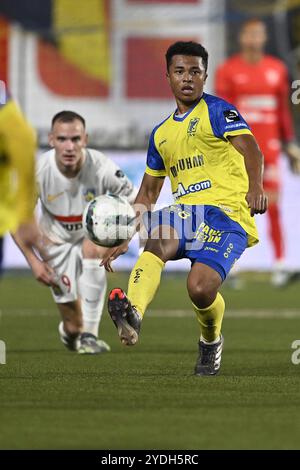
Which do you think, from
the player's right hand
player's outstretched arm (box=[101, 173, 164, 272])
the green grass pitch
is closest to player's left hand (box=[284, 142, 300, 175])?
the green grass pitch

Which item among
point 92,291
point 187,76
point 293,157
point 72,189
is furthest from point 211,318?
point 293,157

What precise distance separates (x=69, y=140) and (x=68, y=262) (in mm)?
1057

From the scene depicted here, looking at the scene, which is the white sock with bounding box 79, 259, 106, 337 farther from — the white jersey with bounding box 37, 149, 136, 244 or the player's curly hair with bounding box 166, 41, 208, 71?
the player's curly hair with bounding box 166, 41, 208, 71

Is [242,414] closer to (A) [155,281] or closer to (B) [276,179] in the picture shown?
(A) [155,281]

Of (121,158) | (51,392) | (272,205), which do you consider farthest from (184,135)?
(121,158)

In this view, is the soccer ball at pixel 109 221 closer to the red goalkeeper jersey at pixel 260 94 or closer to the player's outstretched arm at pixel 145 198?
the player's outstretched arm at pixel 145 198

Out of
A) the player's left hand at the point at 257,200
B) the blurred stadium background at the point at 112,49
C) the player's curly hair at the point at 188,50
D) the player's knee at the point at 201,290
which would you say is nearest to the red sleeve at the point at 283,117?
the blurred stadium background at the point at 112,49

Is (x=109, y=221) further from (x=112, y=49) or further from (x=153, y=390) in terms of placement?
(x=112, y=49)

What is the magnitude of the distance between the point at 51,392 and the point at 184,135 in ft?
5.77

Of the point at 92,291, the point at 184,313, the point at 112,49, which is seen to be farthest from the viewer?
the point at 112,49

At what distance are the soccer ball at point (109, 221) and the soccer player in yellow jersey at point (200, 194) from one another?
0.09 metres

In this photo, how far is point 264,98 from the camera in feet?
52.2

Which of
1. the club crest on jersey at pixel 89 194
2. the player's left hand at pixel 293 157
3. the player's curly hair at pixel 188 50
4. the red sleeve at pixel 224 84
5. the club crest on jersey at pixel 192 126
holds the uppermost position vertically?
the red sleeve at pixel 224 84

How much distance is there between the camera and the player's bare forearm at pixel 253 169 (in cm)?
717
